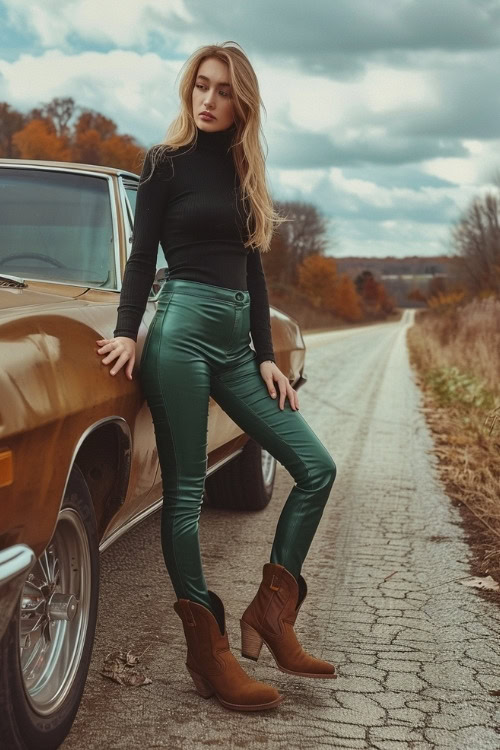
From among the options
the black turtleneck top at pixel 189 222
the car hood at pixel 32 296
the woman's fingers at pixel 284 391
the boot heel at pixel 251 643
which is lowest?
the boot heel at pixel 251 643

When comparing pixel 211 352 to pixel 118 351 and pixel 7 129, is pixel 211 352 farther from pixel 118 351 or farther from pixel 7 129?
pixel 7 129

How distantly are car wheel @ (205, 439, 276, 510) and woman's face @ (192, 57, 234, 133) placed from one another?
8.35 feet

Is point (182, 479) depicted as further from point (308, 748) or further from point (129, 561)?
point (129, 561)

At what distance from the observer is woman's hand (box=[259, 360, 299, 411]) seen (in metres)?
2.88

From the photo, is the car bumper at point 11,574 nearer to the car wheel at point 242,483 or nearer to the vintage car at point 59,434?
the vintage car at point 59,434

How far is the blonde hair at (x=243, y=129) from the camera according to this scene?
108 inches

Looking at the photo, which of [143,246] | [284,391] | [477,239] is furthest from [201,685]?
[477,239]

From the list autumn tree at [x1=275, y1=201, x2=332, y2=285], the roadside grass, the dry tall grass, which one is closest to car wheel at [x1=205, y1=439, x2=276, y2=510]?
the roadside grass

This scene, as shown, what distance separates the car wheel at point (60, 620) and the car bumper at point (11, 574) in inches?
10.7

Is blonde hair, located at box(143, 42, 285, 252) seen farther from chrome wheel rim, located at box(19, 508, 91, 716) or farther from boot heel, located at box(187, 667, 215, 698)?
boot heel, located at box(187, 667, 215, 698)

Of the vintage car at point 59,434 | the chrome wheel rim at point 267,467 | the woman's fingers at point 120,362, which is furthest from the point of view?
the chrome wheel rim at point 267,467

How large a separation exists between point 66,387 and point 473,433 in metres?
6.39

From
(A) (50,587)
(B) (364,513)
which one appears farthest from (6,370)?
(B) (364,513)

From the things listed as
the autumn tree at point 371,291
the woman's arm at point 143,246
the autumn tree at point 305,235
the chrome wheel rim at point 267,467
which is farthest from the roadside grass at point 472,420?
the autumn tree at point 371,291
